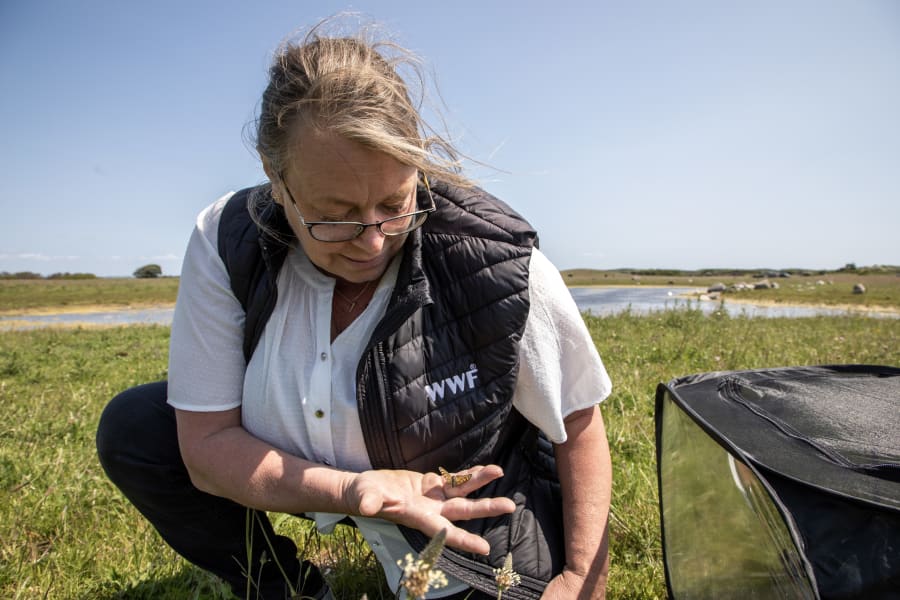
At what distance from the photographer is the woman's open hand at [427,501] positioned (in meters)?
1.31

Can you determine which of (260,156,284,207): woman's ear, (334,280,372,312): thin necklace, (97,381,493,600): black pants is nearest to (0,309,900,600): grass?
(97,381,493,600): black pants

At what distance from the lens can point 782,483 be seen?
111 cm

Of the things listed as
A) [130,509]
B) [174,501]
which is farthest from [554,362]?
[130,509]

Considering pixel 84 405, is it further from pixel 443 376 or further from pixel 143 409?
pixel 443 376

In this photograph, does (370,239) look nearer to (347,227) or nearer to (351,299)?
(347,227)

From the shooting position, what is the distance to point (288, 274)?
5.57 feet

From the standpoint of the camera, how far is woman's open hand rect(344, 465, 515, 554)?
1.31 m

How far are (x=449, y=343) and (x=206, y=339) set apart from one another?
2.32 feet

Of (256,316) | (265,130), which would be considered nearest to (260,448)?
(256,316)

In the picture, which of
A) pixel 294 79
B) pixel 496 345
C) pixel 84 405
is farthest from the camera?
pixel 84 405

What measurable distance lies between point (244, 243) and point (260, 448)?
59 centimetres

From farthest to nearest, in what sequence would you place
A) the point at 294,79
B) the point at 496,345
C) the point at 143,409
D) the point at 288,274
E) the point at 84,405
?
the point at 84,405 < the point at 143,409 < the point at 288,274 < the point at 496,345 < the point at 294,79

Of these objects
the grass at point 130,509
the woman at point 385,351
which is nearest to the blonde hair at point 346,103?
the woman at point 385,351

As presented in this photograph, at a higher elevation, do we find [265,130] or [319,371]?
[265,130]
